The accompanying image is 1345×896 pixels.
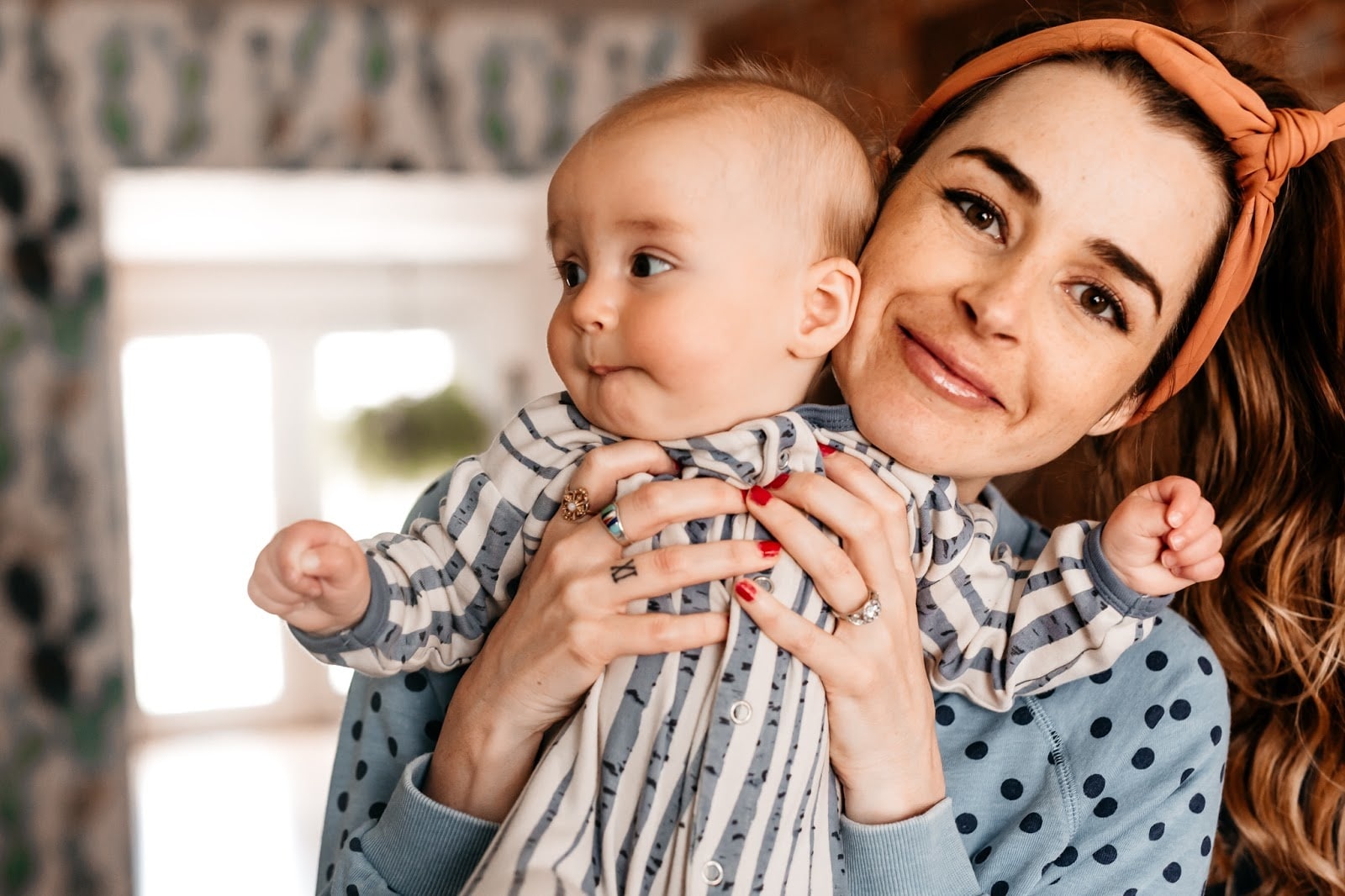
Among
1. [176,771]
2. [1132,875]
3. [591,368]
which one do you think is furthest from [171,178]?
[1132,875]

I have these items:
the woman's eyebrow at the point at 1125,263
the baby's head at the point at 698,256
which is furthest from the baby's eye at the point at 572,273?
the woman's eyebrow at the point at 1125,263

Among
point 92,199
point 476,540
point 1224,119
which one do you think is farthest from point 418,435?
point 1224,119

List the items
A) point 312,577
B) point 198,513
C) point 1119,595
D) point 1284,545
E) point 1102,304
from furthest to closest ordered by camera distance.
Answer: point 198,513 → point 1284,545 → point 1102,304 → point 1119,595 → point 312,577

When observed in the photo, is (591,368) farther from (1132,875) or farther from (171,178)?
(171,178)

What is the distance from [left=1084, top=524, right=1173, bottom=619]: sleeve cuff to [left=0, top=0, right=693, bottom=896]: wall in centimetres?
386

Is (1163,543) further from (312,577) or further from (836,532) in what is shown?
(312,577)

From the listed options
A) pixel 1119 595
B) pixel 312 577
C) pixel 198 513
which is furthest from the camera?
pixel 198 513

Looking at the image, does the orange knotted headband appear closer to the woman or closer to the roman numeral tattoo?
the woman

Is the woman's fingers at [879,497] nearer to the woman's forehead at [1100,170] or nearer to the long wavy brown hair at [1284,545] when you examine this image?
the woman's forehead at [1100,170]

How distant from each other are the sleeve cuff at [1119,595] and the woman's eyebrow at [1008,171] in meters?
0.36

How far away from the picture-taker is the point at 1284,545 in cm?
153

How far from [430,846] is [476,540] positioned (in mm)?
305

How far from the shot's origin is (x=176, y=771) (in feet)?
17.3

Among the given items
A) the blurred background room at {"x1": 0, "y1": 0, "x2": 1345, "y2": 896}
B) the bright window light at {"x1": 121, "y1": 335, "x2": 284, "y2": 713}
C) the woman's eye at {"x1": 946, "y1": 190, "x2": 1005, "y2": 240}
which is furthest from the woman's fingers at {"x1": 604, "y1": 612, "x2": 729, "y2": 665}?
the bright window light at {"x1": 121, "y1": 335, "x2": 284, "y2": 713}
